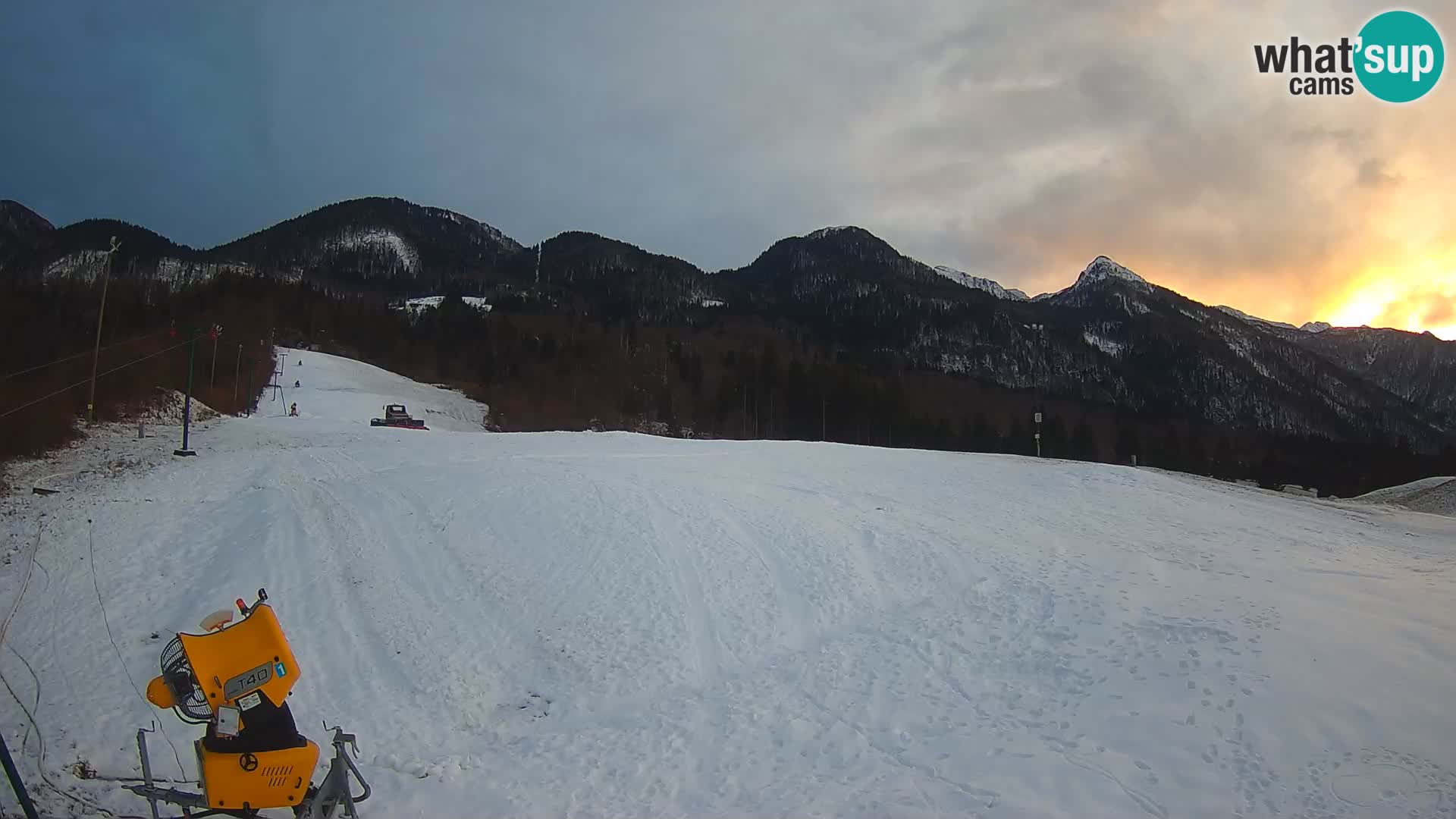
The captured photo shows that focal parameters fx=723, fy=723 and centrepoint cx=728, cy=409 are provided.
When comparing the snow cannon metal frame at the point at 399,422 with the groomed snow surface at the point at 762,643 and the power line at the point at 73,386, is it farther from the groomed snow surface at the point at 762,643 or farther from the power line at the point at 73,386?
the groomed snow surface at the point at 762,643

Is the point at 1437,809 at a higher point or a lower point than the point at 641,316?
lower

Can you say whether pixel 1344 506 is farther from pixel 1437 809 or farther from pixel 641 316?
pixel 641 316

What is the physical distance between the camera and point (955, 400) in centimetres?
11744

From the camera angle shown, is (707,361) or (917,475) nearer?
(917,475)

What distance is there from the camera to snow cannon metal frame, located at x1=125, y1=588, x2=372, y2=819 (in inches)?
183

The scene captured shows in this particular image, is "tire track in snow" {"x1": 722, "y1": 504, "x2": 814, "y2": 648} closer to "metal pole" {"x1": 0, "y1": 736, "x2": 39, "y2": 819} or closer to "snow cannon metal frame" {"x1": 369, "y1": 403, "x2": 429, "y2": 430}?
"metal pole" {"x1": 0, "y1": 736, "x2": 39, "y2": 819}

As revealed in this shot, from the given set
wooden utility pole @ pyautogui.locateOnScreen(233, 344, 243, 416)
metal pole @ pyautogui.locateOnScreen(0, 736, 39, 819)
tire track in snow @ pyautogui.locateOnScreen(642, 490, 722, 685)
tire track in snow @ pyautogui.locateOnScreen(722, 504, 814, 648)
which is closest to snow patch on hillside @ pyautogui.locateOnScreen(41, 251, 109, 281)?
wooden utility pole @ pyautogui.locateOnScreen(233, 344, 243, 416)

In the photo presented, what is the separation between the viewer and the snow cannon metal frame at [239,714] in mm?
4656

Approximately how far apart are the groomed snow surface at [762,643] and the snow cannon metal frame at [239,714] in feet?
4.03

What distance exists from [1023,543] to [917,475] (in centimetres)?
853

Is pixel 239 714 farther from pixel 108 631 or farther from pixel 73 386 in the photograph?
pixel 73 386

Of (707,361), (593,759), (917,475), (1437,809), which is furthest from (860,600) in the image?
(707,361)

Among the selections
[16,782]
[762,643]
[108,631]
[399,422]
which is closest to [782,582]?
[762,643]

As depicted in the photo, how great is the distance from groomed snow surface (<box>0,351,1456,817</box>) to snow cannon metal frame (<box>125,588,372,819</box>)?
123cm
